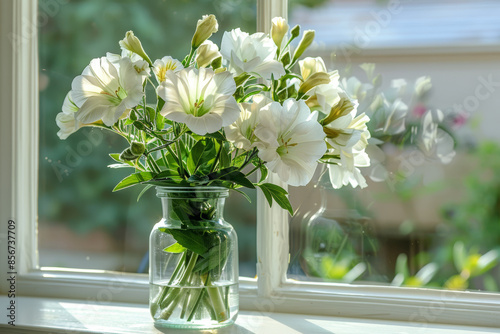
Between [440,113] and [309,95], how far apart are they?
333 millimetres

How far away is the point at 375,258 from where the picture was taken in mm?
1310

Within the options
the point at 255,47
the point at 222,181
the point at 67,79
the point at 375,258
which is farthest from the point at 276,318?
the point at 67,79

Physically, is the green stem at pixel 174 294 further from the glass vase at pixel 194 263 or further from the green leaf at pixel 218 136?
the green leaf at pixel 218 136

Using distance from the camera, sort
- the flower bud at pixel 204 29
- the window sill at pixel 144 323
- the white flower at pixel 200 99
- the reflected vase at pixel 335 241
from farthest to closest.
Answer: the reflected vase at pixel 335 241 < the window sill at pixel 144 323 < the flower bud at pixel 204 29 < the white flower at pixel 200 99

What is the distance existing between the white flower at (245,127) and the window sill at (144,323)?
377 mm

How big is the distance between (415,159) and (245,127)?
17.1 inches

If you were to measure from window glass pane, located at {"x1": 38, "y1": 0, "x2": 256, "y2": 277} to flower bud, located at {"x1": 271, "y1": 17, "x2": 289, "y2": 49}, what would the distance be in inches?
13.3

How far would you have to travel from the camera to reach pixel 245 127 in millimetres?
1037

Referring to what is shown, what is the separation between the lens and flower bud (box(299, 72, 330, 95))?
107cm

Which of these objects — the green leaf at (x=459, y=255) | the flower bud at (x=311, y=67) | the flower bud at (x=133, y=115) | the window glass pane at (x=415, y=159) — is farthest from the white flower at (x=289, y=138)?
the green leaf at (x=459, y=255)

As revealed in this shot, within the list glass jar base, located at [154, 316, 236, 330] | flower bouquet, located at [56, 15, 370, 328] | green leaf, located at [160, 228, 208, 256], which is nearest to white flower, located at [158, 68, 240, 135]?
flower bouquet, located at [56, 15, 370, 328]

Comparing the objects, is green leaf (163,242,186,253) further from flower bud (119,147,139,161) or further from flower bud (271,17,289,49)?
flower bud (271,17,289,49)

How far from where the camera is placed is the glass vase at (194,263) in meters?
Result: 1.11

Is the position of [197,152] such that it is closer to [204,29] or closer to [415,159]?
[204,29]
